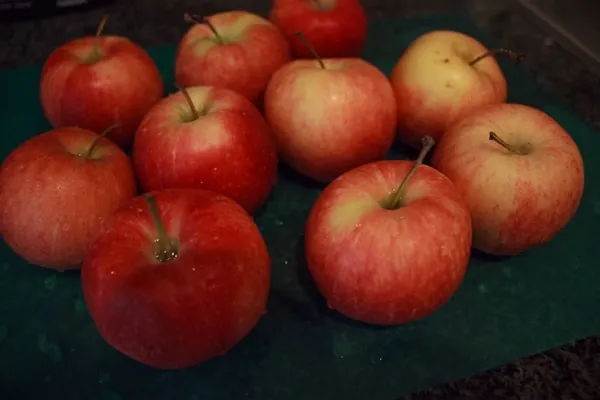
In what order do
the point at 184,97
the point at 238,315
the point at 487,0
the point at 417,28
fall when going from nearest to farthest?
the point at 238,315 < the point at 184,97 < the point at 417,28 < the point at 487,0

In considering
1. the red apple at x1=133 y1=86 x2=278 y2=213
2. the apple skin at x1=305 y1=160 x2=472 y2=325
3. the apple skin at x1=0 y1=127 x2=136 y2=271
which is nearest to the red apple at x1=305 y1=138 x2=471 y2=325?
the apple skin at x1=305 y1=160 x2=472 y2=325

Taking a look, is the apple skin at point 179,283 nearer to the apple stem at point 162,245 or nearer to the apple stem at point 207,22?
the apple stem at point 162,245

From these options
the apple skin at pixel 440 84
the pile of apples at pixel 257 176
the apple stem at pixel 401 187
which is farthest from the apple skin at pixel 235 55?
the apple stem at pixel 401 187

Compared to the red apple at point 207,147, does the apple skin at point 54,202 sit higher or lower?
lower

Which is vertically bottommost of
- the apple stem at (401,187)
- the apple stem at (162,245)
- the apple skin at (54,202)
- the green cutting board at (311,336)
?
the green cutting board at (311,336)

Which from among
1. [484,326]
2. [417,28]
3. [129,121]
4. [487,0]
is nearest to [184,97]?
[129,121]

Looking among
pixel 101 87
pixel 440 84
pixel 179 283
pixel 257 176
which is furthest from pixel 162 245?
pixel 440 84

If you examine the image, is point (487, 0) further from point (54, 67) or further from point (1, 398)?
point (1, 398)
